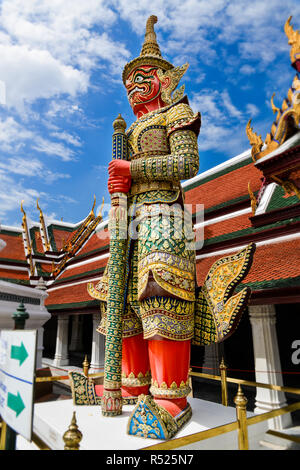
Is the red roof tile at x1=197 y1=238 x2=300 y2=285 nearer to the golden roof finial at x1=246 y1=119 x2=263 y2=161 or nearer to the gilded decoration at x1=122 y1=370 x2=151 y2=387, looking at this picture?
the golden roof finial at x1=246 y1=119 x2=263 y2=161

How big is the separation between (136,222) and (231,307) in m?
1.25

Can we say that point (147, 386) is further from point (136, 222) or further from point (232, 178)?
point (232, 178)

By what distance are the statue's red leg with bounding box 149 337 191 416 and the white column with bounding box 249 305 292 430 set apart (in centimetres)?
268

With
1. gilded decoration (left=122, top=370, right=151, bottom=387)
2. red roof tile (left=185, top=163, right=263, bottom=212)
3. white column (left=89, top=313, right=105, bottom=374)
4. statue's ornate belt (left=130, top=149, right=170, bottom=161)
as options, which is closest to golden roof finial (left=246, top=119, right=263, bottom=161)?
statue's ornate belt (left=130, top=149, right=170, bottom=161)

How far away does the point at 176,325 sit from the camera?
8.60ft

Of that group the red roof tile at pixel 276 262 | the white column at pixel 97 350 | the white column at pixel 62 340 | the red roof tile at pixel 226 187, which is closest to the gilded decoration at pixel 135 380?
the red roof tile at pixel 276 262

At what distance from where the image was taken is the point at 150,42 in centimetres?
378

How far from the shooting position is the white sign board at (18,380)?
4.76ft

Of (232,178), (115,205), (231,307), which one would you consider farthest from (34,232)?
(231,307)

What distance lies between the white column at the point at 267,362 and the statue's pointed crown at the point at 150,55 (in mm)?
4047

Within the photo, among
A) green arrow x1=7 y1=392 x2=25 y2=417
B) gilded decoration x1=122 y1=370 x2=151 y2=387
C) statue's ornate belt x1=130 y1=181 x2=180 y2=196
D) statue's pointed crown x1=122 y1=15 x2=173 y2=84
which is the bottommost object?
gilded decoration x1=122 y1=370 x2=151 y2=387

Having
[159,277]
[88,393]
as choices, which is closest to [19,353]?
[159,277]

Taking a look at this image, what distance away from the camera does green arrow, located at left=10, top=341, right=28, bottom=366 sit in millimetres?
1531

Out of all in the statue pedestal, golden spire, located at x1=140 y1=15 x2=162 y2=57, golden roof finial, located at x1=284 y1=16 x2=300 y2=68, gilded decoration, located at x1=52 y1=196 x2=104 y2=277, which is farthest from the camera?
gilded decoration, located at x1=52 y1=196 x2=104 y2=277
